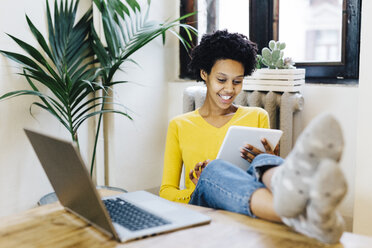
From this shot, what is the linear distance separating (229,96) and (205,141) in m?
0.21

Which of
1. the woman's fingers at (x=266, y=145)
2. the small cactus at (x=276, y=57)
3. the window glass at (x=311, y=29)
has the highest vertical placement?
the window glass at (x=311, y=29)

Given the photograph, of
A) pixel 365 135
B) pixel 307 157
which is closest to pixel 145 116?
pixel 365 135

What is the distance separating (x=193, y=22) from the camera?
2.52 metres

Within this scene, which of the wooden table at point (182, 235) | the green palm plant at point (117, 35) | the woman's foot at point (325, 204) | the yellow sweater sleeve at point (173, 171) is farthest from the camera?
the green palm plant at point (117, 35)

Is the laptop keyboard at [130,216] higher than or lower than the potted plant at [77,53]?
lower

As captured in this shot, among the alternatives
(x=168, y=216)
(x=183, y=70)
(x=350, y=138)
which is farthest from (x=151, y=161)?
(x=168, y=216)

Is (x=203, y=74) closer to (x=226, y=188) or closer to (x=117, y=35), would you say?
(x=117, y=35)

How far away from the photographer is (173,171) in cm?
187

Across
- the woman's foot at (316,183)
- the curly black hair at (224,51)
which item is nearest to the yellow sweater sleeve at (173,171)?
the curly black hair at (224,51)

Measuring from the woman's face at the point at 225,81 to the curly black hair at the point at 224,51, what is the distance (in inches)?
1.0

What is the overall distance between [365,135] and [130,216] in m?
1.00

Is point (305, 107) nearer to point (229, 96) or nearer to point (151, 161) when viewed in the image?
point (229, 96)

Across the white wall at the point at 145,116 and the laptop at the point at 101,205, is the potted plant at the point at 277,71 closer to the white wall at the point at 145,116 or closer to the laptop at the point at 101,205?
the white wall at the point at 145,116

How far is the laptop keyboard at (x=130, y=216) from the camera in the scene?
1.00 meters
